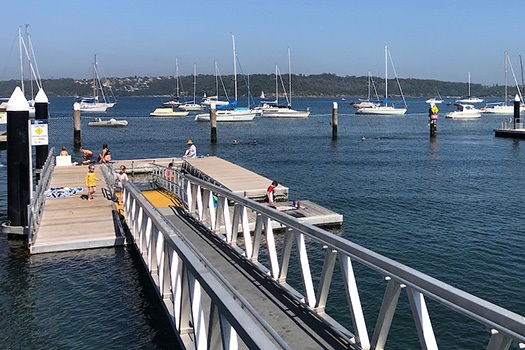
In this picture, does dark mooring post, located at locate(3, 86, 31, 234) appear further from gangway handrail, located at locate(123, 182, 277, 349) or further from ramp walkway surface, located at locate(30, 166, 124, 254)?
gangway handrail, located at locate(123, 182, 277, 349)

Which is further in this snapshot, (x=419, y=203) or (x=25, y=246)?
(x=419, y=203)

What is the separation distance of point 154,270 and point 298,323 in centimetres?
393

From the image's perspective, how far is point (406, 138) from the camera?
67.2 meters

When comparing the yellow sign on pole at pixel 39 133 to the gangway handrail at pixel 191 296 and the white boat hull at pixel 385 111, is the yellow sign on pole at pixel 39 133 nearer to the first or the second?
the gangway handrail at pixel 191 296

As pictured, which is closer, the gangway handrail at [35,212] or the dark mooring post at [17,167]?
the gangway handrail at [35,212]

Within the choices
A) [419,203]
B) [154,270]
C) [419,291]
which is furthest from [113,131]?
[419,291]

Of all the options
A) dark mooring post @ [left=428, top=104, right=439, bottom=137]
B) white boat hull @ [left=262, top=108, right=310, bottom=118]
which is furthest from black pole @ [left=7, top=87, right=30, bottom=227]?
white boat hull @ [left=262, top=108, right=310, bottom=118]

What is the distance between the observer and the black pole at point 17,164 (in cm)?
1725

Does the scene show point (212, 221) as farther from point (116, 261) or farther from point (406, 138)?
point (406, 138)

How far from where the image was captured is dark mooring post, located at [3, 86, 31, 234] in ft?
56.6

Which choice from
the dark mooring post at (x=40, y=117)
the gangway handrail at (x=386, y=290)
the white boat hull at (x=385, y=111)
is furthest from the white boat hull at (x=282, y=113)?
the gangway handrail at (x=386, y=290)

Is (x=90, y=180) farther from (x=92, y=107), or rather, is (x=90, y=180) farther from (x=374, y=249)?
(x=92, y=107)

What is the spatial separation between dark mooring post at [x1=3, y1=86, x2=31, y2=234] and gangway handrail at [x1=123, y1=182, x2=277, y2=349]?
6654mm

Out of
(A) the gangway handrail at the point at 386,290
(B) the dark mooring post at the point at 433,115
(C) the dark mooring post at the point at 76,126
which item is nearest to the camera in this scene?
(A) the gangway handrail at the point at 386,290
